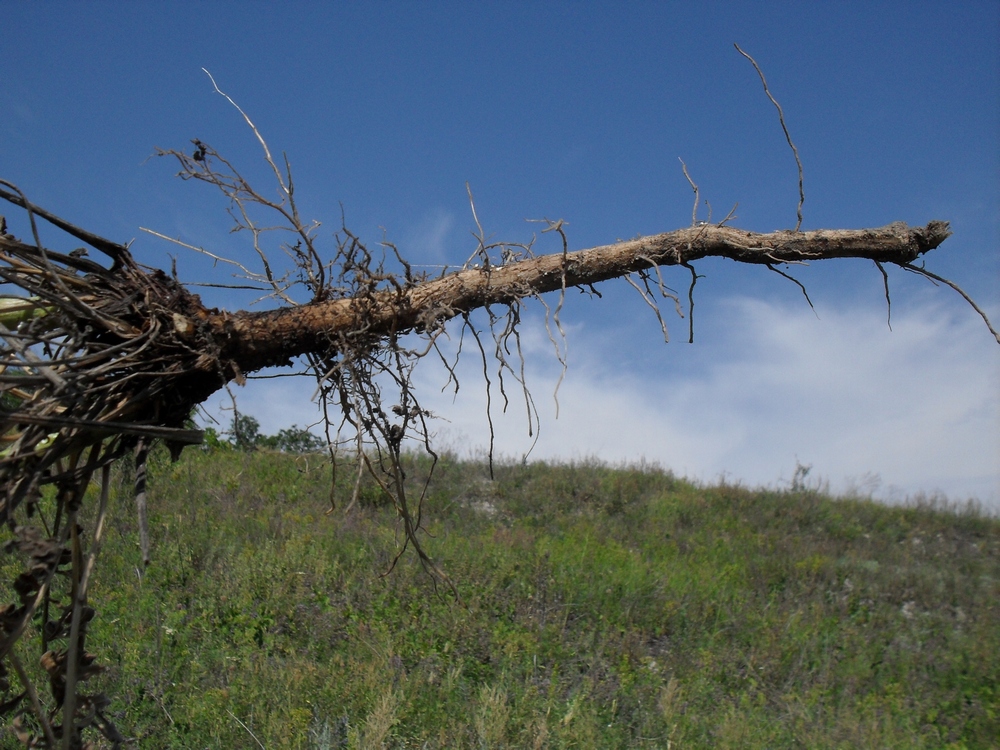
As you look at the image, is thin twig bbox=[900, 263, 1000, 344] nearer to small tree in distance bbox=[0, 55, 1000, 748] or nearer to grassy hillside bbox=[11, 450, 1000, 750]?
small tree in distance bbox=[0, 55, 1000, 748]

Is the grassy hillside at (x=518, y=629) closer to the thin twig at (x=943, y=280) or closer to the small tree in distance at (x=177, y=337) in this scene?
the small tree in distance at (x=177, y=337)

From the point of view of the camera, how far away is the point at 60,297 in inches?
64.7

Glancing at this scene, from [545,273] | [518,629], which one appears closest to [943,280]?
[545,273]

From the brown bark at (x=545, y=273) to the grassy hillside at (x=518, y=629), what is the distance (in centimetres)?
44

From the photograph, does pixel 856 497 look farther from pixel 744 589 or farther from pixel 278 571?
pixel 278 571

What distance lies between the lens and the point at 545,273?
2002 millimetres

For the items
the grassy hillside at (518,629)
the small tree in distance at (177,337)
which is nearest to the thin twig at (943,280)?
the small tree in distance at (177,337)

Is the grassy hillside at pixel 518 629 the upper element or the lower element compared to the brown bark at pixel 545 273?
lower

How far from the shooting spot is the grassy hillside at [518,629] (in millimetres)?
3648

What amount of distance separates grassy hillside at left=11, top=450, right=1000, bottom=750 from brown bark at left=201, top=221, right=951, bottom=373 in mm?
444

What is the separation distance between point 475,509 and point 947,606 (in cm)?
522

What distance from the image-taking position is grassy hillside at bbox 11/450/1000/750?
3.65m

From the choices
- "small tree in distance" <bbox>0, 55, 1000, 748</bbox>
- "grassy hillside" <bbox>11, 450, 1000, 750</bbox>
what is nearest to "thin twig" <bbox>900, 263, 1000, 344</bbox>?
"small tree in distance" <bbox>0, 55, 1000, 748</bbox>

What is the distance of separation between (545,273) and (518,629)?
3.75 meters
